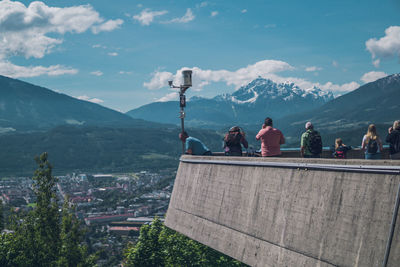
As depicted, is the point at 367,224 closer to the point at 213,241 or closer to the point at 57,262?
the point at 213,241

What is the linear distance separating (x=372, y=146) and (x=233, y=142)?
13.5 ft

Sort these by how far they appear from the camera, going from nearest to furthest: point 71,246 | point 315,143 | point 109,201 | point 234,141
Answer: point 315,143 → point 234,141 → point 71,246 → point 109,201

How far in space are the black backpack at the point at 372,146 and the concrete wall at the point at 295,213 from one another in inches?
134

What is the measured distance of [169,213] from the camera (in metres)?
13.9

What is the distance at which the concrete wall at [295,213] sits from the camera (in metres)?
6.75

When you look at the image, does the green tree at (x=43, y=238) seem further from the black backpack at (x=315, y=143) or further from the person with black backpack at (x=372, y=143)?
the person with black backpack at (x=372, y=143)

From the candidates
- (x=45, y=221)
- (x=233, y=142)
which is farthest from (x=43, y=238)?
(x=233, y=142)

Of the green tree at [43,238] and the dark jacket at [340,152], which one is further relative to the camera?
the green tree at [43,238]

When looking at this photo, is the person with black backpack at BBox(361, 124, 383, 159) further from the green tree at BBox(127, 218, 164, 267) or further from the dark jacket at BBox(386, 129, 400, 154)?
the green tree at BBox(127, 218, 164, 267)

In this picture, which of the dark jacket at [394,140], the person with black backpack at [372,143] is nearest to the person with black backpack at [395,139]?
the dark jacket at [394,140]

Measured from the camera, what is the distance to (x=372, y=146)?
11.1 m

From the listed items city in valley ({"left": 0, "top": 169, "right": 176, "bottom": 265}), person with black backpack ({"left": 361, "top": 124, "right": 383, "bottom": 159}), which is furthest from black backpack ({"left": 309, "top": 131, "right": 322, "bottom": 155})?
city in valley ({"left": 0, "top": 169, "right": 176, "bottom": 265})

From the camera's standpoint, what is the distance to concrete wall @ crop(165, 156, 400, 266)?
22.2 feet

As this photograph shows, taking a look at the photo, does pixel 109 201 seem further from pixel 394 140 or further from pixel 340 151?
pixel 394 140
